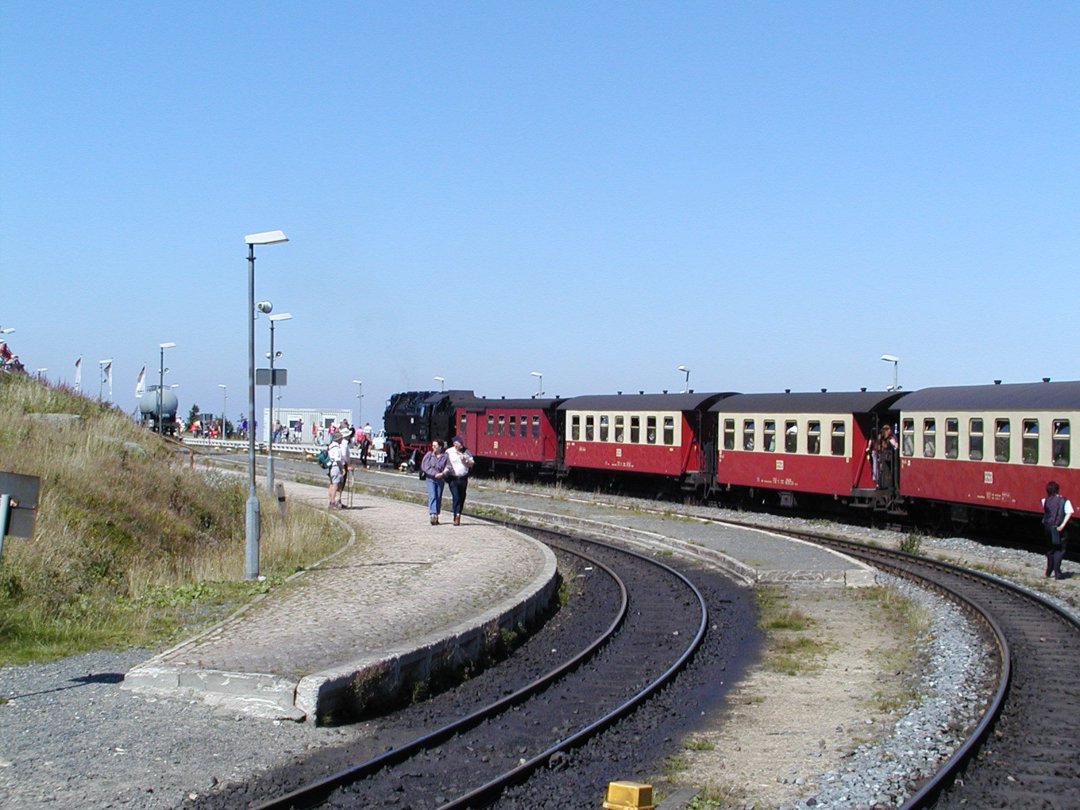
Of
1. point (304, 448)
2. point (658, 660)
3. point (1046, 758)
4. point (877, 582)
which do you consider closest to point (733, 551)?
point (877, 582)

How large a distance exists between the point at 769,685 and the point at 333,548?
32.0 ft

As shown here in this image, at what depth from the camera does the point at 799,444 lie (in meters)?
26.7

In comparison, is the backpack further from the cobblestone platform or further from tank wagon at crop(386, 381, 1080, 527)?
the cobblestone platform

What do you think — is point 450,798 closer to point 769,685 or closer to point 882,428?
point 769,685

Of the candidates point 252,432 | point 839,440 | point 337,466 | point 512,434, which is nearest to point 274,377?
point 252,432

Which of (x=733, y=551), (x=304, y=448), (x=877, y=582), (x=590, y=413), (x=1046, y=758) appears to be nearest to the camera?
(x=1046, y=758)

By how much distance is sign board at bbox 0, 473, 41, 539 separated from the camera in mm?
8680

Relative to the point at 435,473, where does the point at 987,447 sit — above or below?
above

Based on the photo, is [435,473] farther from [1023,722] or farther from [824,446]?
[1023,722]

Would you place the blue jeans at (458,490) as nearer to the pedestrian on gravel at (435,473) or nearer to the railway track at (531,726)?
the pedestrian on gravel at (435,473)

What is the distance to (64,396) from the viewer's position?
24391mm

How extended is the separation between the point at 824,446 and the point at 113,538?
630 inches

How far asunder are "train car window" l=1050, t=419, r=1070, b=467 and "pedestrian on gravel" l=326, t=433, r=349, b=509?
13933mm

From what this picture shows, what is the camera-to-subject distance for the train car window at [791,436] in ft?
87.9
